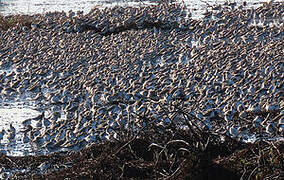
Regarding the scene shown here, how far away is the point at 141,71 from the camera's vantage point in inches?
283

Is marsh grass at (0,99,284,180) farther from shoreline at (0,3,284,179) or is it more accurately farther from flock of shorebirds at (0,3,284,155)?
flock of shorebirds at (0,3,284,155)

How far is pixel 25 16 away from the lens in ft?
36.7

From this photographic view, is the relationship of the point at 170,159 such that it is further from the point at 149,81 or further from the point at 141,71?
the point at 141,71

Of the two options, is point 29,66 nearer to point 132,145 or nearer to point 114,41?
point 114,41

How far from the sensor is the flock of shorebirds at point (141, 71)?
5648mm

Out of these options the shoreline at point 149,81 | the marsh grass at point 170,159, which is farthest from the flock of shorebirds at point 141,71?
the marsh grass at point 170,159

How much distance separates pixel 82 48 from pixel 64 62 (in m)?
0.62

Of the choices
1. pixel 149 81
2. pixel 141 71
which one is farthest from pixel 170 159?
pixel 141 71

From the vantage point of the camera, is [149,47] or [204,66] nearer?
[204,66]

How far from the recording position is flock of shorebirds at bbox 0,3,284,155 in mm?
5648

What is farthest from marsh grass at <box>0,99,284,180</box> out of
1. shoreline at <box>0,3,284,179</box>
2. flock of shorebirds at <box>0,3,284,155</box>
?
flock of shorebirds at <box>0,3,284,155</box>

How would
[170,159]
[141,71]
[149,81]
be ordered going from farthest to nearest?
[141,71] < [149,81] < [170,159]

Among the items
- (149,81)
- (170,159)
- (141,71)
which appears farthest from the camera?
(141,71)

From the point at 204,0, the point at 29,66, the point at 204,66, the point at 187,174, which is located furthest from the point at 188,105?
the point at 204,0
